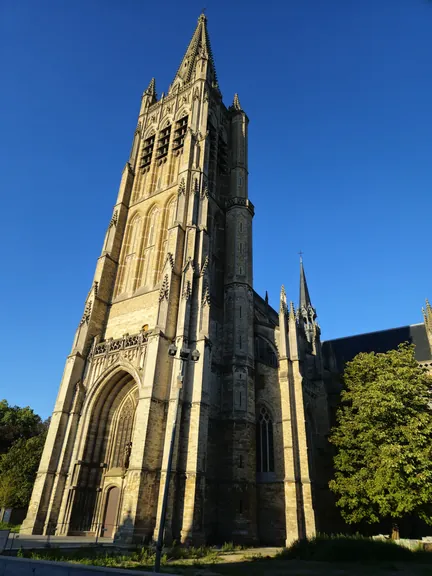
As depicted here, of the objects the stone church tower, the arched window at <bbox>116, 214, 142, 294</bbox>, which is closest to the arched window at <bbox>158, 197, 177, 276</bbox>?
the stone church tower

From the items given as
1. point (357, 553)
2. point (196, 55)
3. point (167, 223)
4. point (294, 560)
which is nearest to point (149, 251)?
point (167, 223)

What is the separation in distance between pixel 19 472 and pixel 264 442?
55.9 ft

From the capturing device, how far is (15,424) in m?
32.2

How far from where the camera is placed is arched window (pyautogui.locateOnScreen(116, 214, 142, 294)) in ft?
87.7

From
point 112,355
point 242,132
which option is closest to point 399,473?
point 112,355

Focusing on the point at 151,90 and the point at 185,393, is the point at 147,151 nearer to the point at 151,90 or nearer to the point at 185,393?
the point at 151,90

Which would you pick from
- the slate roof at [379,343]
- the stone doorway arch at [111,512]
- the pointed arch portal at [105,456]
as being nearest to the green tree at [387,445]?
the stone doorway arch at [111,512]

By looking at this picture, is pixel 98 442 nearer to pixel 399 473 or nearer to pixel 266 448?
pixel 266 448

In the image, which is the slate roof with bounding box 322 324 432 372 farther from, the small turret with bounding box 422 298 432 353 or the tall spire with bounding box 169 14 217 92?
the tall spire with bounding box 169 14 217 92

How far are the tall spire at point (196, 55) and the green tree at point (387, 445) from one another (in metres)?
31.0

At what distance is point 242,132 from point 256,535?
30.8 meters

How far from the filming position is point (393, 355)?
21.4 metres

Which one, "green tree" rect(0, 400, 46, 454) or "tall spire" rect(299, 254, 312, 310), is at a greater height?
"tall spire" rect(299, 254, 312, 310)

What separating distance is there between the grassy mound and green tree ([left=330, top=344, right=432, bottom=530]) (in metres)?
3.34
